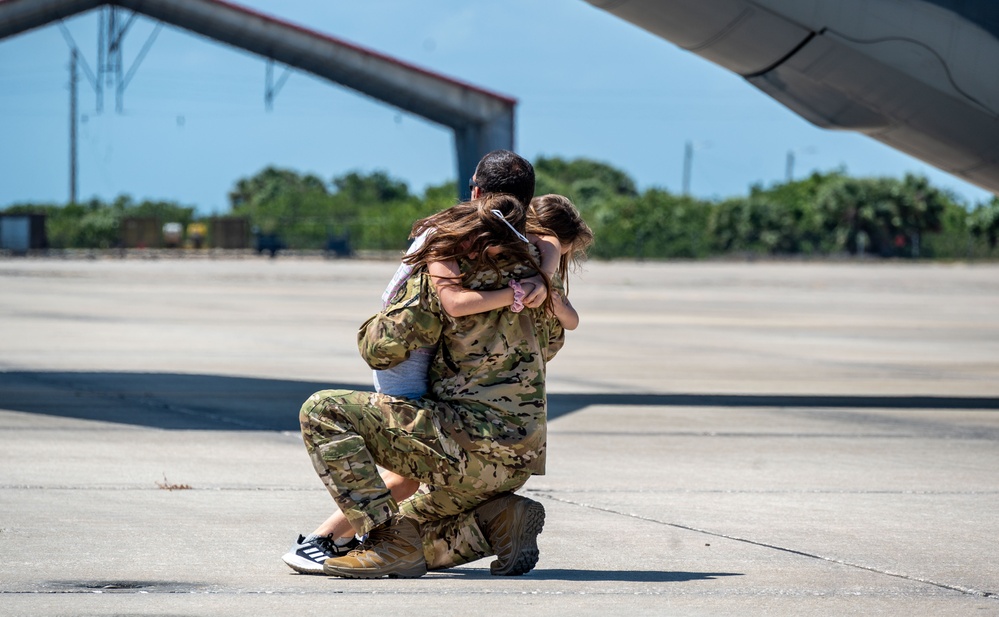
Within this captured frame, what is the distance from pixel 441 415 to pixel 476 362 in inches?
10.8

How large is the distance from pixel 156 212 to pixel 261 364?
7849cm

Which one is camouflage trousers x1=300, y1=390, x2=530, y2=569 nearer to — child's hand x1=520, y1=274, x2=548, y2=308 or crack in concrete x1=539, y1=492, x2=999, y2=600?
child's hand x1=520, y1=274, x2=548, y2=308

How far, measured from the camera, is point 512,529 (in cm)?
594

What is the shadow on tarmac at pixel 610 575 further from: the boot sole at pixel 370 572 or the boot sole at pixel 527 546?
the boot sole at pixel 370 572

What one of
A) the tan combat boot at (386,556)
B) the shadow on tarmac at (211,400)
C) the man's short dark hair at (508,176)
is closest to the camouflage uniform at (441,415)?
the tan combat boot at (386,556)

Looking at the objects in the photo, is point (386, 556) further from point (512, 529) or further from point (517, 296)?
point (517, 296)

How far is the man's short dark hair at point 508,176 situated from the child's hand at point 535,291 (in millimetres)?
345

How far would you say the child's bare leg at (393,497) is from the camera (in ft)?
19.8

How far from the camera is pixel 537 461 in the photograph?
237 inches

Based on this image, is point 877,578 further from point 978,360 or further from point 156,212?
point 156,212

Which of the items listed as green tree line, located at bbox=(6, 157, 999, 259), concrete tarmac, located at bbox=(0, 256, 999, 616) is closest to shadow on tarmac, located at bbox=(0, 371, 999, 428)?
concrete tarmac, located at bbox=(0, 256, 999, 616)

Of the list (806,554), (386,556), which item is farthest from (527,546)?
(806,554)

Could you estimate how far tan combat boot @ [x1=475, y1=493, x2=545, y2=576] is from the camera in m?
5.94

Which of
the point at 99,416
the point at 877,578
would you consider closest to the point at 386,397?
the point at 877,578
